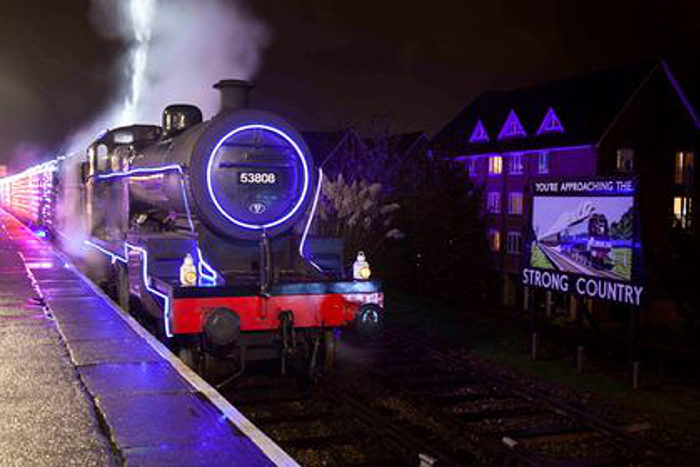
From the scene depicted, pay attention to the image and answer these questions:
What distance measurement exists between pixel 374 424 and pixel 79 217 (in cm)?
1194

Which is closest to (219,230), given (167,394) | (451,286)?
(167,394)

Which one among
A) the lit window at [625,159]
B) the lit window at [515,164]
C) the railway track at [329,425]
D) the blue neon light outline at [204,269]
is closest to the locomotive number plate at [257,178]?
the blue neon light outline at [204,269]

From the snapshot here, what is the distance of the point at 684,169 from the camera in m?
37.9

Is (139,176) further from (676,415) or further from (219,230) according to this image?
(676,415)

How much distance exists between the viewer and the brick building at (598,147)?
35312 mm

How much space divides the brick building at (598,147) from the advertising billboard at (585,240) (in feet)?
74.8

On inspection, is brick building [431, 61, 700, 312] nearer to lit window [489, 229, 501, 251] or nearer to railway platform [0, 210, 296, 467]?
lit window [489, 229, 501, 251]

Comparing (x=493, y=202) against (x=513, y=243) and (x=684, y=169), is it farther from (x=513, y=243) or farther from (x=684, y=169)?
(x=684, y=169)

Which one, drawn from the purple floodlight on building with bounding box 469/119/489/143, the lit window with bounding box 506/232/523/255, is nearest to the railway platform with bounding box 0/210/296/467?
the lit window with bounding box 506/232/523/255

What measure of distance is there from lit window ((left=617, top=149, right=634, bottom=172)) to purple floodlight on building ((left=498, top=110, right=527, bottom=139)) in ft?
17.9

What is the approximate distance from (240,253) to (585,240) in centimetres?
513

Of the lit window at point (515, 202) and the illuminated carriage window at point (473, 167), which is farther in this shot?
the illuminated carriage window at point (473, 167)

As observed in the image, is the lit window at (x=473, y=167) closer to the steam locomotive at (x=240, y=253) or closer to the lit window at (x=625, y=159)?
the lit window at (x=625, y=159)

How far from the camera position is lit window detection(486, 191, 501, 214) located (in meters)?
40.4
